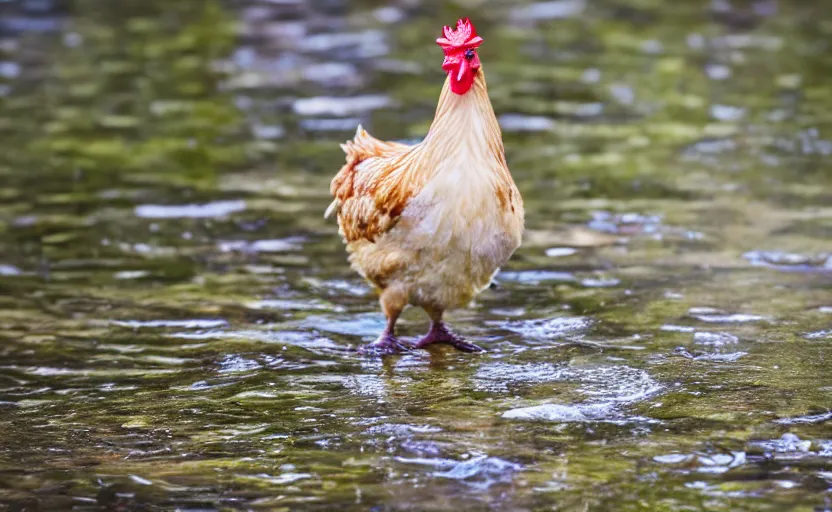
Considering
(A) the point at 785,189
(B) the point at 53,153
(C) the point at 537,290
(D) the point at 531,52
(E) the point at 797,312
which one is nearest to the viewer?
(E) the point at 797,312

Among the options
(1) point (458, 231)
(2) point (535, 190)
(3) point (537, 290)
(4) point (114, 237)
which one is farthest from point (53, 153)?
(1) point (458, 231)

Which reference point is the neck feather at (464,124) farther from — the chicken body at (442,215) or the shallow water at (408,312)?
the shallow water at (408,312)

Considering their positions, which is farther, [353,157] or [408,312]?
[408,312]

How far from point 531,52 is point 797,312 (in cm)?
918

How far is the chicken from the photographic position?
6496 mm

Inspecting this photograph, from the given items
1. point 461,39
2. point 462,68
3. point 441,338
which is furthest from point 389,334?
point 461,39

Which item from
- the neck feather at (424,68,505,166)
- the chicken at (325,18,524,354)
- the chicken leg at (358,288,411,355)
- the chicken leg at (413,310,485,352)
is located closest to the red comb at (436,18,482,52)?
the chicken at (325,18,524,354)

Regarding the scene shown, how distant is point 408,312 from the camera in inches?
331

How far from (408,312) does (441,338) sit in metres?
1.18

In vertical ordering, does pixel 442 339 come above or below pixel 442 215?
below

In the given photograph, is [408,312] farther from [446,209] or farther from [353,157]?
[446,209]

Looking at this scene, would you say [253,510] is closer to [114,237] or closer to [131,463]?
[131,463]

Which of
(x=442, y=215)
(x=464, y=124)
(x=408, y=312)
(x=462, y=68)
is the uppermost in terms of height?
(x=462, y=68)

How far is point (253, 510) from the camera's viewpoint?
4.95m
